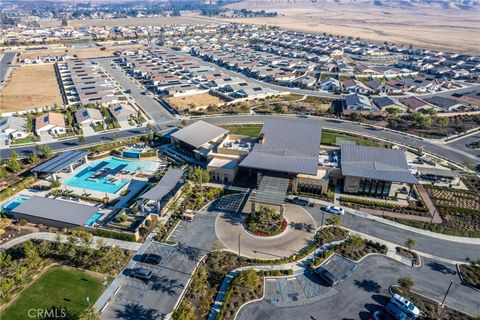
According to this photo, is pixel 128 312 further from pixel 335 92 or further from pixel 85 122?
pixel 335 92

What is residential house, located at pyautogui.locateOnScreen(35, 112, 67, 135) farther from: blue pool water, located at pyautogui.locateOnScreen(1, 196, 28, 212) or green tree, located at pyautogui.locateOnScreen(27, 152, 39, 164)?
blue pool water, located at pyautogui.locateOnScreen(1, 196, 28, 212)

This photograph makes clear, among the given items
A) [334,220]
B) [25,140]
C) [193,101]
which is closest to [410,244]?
[334,220]

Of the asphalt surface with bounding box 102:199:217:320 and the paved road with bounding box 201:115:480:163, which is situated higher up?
the paved road with bounding box 201:115:480:163

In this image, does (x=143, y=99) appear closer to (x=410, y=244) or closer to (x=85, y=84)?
(x=85, y=84)

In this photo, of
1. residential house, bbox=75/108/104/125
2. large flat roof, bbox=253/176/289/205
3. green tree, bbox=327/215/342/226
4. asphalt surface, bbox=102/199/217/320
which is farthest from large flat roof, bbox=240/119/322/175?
residential house, bbox=75/108/104/125

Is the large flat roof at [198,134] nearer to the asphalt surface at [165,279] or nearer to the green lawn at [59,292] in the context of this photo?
the asphalt surface at [165,279]

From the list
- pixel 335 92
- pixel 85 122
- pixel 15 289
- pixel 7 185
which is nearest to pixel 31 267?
pixel 15 289
